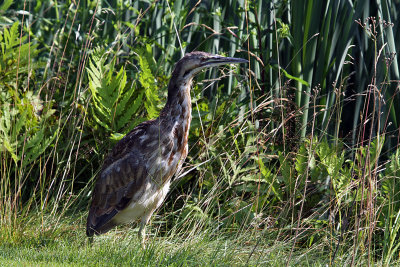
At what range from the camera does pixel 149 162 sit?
516 cm

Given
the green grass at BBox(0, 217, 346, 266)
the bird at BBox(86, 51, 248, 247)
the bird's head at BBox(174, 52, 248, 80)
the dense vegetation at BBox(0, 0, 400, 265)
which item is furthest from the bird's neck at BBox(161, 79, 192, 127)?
the green grass at BBox(0, 217, 346, 266)

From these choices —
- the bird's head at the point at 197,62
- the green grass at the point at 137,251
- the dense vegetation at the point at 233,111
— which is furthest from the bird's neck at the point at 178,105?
the green grass at the point at 137,251

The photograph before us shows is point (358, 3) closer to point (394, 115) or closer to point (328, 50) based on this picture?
point (328, 50)

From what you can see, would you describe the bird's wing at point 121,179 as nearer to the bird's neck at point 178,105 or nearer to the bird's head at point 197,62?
the bird's neck at point 178,105

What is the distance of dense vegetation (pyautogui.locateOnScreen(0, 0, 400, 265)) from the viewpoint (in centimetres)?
539

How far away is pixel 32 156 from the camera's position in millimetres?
5738

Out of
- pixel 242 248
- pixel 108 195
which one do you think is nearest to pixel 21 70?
pixel 108 195

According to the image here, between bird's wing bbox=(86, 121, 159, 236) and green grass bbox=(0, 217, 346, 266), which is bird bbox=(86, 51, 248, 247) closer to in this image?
bird's wing bbox=(86, 121, 159, 236)

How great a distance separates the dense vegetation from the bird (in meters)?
0.23

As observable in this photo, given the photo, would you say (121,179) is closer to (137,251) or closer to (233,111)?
(137,251)

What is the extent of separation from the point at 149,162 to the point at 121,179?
302mm

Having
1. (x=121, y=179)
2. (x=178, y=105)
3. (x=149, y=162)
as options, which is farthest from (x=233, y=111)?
(x=121, y=179)

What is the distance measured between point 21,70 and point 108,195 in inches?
75.1

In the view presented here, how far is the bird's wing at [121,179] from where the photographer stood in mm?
5176
